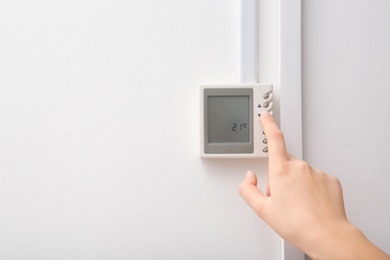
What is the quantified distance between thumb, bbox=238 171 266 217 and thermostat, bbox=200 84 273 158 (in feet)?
0.20

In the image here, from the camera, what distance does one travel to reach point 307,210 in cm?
42

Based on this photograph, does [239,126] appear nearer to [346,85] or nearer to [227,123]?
[227,123]

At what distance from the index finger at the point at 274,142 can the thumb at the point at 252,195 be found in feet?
0.19

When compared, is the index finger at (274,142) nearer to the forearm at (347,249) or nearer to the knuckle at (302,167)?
the knuckle at (302,167)

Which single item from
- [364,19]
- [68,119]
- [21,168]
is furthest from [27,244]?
[364,19]

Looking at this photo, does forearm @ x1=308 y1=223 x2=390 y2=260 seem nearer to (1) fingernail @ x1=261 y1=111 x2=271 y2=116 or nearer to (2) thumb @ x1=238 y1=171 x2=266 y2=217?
(2) thumb @ x1=238 y1=171 x2=266 y2=217

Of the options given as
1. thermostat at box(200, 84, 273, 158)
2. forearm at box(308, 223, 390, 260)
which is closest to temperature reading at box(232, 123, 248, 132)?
thermostat at box(200, 84, 273, 158)

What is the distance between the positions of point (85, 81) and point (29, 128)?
0.49 feet

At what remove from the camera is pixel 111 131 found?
58cm

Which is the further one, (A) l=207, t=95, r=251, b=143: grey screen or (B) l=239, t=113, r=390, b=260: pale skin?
(A) l=207, t=95, r=251, b=143: grey screen

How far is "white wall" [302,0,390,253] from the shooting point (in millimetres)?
577

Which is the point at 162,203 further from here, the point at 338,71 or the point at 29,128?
the point at 338,71

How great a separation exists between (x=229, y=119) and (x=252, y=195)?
0.15 m

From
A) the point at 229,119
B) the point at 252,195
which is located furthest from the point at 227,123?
the point at 252,195
